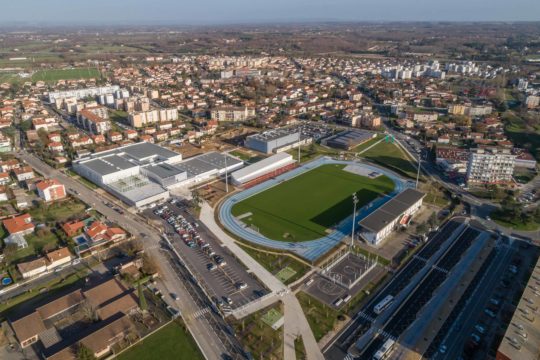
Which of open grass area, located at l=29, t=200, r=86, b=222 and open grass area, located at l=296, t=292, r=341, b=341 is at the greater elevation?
open grass area, located at l=29, t=200, r=86, b=222

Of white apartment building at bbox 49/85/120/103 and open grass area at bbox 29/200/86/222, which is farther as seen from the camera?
white apartment building at bbox 49/85/120/103

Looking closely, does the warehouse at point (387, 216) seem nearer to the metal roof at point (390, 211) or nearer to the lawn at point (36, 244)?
the metal roof at point (390, 211)

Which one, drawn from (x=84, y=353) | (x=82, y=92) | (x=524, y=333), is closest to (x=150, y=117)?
(x=82, y=92)

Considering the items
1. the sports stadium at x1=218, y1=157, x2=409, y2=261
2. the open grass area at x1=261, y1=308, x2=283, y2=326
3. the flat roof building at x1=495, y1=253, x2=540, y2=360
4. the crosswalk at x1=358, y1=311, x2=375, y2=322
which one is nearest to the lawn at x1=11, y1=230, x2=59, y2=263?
the sports stadium at x1=218, y1=157, x2=409, y2=261

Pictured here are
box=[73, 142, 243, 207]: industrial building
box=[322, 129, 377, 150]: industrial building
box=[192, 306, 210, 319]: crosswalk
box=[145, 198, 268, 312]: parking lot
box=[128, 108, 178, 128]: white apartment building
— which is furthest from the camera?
box=[128, 108, 178, 128]: white apartment building

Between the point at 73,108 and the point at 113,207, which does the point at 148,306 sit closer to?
the point at 113,207

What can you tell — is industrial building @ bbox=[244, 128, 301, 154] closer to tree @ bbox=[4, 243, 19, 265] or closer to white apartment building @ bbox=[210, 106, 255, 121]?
white apartment building @ bbox=[210, 106, 255, 121]

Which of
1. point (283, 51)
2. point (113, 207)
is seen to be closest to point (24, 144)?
point (113, 207)
